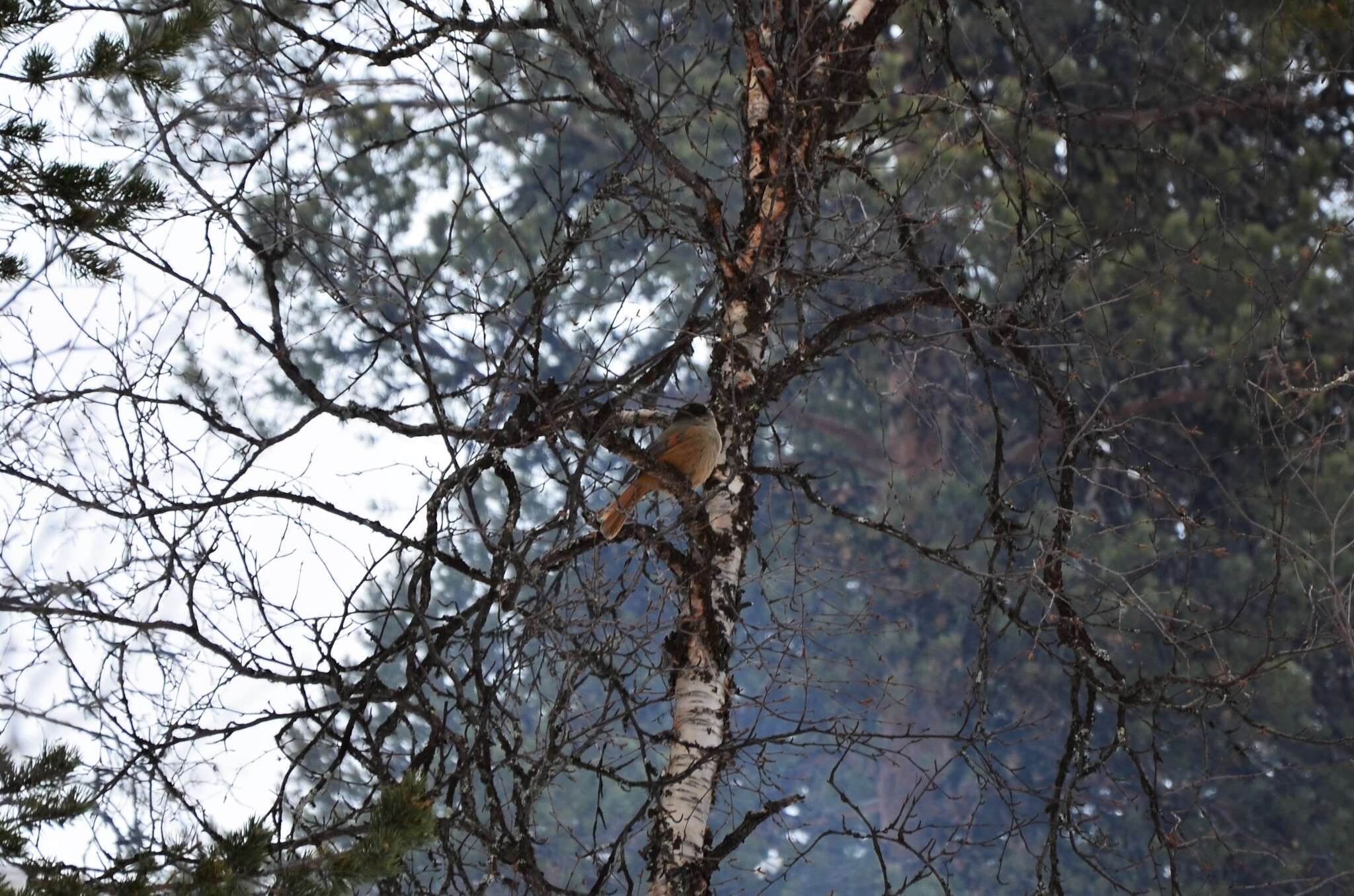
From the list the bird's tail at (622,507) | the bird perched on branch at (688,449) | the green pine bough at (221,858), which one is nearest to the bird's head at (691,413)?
the bird perched on branch at (688,449)

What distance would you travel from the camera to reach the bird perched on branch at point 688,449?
361 centimetres

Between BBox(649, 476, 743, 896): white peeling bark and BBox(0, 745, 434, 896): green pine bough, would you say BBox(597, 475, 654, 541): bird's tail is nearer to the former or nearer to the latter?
BBox(649, 476, 743, 896): white peeling bark

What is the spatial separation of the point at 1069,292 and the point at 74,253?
25.8 ft

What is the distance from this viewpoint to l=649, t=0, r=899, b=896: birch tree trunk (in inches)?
131

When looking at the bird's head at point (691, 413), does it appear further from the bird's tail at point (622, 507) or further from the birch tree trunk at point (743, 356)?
the bird's tail at point (622, 507)

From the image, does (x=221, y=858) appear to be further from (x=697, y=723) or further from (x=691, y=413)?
(x=691, y=413)

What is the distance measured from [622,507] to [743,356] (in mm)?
636

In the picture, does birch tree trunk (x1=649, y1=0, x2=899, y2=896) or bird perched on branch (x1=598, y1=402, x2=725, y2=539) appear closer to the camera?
birch tree trunk (x1=649, y1=0, x2=899, y2=896)

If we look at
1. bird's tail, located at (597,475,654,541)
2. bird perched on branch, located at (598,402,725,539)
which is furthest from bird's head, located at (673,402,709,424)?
bird's tail, located at (597,475,654,541)

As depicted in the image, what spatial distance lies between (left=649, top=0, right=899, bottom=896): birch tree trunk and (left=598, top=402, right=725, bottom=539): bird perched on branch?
51 mm

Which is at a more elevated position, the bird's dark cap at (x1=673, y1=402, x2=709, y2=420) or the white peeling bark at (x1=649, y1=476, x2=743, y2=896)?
the bird's dark cap at (x1=673, y1=402, x2=709, y2=420)

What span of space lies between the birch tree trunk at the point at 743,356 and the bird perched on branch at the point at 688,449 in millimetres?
51

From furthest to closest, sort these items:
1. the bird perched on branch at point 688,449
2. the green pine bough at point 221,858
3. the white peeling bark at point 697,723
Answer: the bird perched on branch at point 688,449
the white peeling bark at point 697,723
the green pine bough at point 221,858

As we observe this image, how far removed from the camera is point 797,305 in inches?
145
